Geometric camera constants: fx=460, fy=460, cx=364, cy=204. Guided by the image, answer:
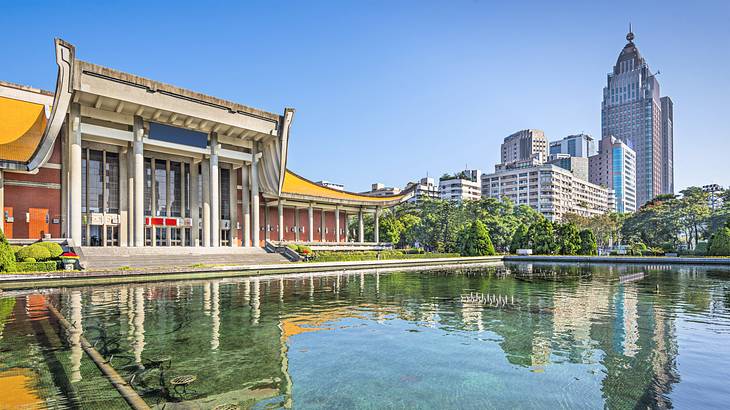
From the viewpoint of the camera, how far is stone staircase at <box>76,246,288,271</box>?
25.8 m

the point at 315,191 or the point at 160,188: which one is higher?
the point at 315,191

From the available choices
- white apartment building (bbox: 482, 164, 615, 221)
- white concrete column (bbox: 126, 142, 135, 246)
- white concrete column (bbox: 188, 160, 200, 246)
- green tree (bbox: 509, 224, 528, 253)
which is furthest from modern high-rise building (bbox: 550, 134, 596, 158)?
white concrete column (bbox: 126, 142, 135, 246)

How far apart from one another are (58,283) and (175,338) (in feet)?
42.2

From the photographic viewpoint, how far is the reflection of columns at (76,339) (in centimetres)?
704

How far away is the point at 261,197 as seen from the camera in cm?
4459

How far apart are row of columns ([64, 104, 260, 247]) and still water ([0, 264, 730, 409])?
15512 mm

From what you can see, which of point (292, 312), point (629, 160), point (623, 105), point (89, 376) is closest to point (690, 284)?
point (292, 312)

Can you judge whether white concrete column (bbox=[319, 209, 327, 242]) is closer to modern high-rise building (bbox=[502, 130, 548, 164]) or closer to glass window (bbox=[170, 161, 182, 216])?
glass window (bbox=[170, 161, 182, 216])

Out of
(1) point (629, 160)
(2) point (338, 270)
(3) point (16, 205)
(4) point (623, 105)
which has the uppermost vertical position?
(4) point (623, 105)

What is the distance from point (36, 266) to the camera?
21.3 m

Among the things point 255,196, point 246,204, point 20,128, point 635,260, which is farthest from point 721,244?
point 20,128

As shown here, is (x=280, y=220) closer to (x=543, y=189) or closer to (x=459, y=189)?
(x=459, y=189)

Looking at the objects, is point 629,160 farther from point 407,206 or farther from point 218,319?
point 218,319

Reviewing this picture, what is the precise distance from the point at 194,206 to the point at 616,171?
159908 millimetres
